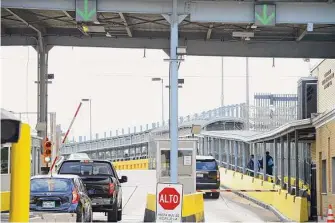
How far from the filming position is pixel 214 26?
26.4 metres

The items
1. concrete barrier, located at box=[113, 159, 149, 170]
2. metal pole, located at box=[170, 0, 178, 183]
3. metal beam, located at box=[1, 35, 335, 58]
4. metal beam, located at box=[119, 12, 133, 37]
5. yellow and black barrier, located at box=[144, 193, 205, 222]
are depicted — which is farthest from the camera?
concrete barrier, located at box=[113, 159, 149, 170]

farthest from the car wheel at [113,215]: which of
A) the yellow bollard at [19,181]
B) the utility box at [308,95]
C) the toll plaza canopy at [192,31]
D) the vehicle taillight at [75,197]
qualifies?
the yellow bollard at [19,181]

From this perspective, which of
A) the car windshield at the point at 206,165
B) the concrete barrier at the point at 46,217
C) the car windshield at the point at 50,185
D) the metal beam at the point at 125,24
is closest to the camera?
the concrete barrier at the point at 46,217

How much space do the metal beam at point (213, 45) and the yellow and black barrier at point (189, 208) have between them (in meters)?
8.17

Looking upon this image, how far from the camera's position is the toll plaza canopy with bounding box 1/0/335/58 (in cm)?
2208

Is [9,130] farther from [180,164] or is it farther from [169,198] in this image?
[180,164]

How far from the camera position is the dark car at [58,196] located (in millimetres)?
17688

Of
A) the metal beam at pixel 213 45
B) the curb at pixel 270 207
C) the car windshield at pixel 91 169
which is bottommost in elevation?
the curb at pixel 270 207

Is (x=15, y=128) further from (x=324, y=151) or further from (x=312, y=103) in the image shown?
(x=312, y=103)

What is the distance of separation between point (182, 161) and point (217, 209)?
3.20 meters

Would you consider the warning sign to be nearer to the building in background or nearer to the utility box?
the building in background

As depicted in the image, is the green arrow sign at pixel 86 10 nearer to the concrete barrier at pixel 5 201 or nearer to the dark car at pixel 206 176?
the concrete barrier at pixel 5 201

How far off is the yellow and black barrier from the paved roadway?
285cm

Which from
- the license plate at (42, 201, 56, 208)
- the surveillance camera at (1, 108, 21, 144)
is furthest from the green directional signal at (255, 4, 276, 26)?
the surveillance camera at (1, 108, 21, 144)
